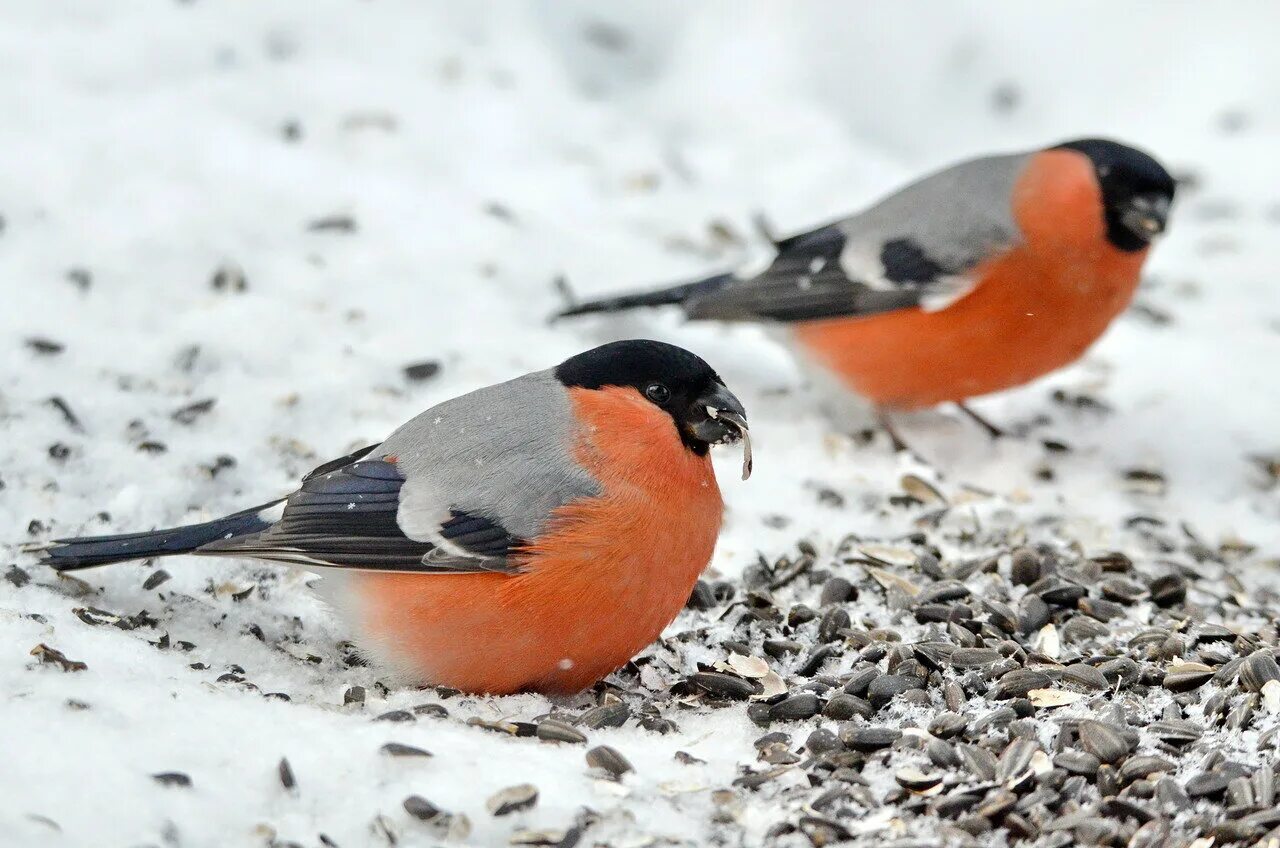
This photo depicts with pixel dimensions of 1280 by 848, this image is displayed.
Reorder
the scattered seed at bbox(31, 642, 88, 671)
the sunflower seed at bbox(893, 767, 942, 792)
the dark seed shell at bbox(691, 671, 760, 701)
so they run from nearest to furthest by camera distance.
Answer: the sunflower seed at bbox(893, 767, 942, 792), the scattered seed at bbox(31, 642, 88, 671), the dark seed shell at bbox(691, 671, 760, 701)

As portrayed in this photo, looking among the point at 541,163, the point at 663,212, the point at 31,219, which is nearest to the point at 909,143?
the point at 663,212

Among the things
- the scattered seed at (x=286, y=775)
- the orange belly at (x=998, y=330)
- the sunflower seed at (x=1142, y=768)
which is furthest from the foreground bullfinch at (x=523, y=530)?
the orange belly at (x=998, y=330)

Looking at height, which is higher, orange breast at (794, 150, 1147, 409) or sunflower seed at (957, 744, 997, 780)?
orange breast at (794, 150, 1147, 409)

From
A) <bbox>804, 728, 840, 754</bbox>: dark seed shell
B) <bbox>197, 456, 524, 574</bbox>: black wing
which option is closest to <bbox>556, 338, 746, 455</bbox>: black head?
<bbox>197, 456, 524, 574</bbox>: black wing

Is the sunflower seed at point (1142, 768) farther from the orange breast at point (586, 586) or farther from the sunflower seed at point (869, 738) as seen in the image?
the orange breast at point (586, 586)

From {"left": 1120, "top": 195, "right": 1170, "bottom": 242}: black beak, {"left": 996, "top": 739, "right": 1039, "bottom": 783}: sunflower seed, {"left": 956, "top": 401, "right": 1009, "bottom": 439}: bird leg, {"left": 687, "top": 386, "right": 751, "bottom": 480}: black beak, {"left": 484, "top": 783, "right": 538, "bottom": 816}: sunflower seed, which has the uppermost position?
{"left": 1120, "top": 195, "right": 1170, "bottom": 242}: black beak

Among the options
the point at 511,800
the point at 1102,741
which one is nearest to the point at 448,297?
the point at 511,800

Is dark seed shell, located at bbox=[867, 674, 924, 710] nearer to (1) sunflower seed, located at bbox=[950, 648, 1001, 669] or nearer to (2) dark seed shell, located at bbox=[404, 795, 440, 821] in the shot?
(1) sunflower seed, located at bbox=[950, 648, 1001, 669]
